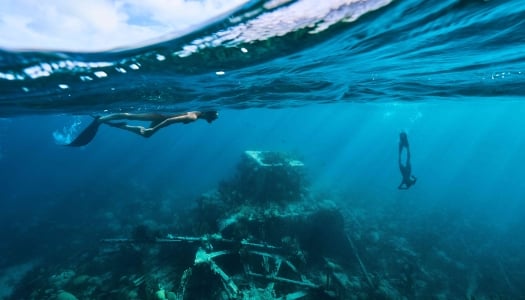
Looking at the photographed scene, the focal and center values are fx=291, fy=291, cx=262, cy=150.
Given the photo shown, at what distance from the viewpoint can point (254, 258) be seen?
430 inches

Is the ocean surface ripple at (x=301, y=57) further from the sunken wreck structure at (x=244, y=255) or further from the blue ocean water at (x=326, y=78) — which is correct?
the sunken wreck structure at (x=244, y=255)

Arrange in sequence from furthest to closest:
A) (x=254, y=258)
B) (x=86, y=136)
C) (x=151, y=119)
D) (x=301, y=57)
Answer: (x=254, y=258), (x=86, y=136), (x=151, y=119), (x=301, y=57)

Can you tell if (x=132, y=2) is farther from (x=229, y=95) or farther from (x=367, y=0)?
(x=229, y=95)

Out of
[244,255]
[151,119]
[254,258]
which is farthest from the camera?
[254,258]

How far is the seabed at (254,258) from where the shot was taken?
9.30 metres

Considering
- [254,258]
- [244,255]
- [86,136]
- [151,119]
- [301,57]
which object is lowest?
[254,258]

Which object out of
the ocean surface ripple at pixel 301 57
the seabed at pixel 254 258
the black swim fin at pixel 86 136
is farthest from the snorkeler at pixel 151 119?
the seabed at pixel 254 258

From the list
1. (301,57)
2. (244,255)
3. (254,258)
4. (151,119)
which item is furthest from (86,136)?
(301,57)

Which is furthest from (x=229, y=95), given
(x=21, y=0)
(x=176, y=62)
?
(x=21, y=0)

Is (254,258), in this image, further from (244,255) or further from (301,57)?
(301,57)

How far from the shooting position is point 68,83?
36.4ft

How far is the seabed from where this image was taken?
9305mm

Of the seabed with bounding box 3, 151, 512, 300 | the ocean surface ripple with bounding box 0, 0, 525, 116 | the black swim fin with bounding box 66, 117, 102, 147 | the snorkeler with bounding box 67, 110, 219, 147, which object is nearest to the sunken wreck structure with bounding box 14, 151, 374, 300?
the seabed with bounding box 3, 151, 512, 300

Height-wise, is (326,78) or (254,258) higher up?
(326,78)
